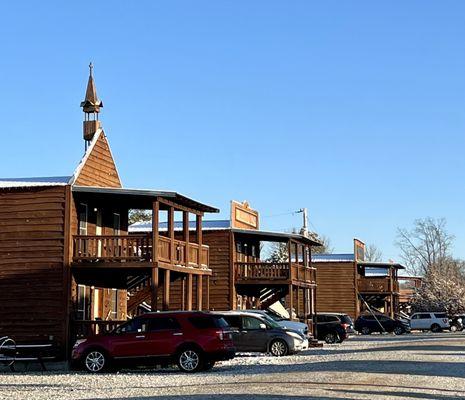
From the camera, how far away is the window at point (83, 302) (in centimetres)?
3053

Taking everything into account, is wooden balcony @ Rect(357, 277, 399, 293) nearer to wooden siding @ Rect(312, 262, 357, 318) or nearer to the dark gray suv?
wooden siding @ Rect(312, 262, 357, 318)

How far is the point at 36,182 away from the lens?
29562mm

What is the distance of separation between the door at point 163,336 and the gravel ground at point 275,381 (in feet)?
2.09

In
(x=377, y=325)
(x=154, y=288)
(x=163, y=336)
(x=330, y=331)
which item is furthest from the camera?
(x=377, y=325)

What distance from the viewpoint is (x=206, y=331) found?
76.0 ft

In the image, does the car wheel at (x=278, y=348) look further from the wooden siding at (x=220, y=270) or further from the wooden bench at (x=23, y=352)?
the wooden siding at (x=220, y=270)

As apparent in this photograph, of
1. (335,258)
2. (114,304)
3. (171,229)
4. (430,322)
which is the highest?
(335,258)

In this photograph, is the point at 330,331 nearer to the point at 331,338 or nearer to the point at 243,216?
the point at 331,338

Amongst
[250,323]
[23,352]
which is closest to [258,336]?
[250,323]

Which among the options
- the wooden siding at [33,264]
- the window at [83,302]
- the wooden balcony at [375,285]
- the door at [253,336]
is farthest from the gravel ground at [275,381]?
the wooden balcony at [375,285]

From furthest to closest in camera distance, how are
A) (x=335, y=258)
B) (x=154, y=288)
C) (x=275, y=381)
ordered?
(x=335, y=258) → (x=154, y=288) → (x=275, y=381)

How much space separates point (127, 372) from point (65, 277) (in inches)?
228

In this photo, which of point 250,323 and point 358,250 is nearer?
point 250,323

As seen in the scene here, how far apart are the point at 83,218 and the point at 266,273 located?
512 inches
